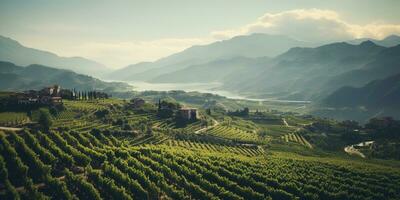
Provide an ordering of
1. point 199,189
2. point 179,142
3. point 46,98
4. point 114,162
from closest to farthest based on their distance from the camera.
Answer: point 199,189 → point 114,162 → point 179,142 → point 46,98

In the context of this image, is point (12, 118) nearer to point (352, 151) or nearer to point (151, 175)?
point (151, 175)

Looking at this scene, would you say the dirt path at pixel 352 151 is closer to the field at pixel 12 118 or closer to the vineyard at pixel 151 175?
the vineyard at pixel 151 175

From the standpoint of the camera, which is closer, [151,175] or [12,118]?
[151,175]

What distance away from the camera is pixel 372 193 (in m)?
90.9

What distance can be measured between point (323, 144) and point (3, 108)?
162 meters

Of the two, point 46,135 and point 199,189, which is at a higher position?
point 46,135

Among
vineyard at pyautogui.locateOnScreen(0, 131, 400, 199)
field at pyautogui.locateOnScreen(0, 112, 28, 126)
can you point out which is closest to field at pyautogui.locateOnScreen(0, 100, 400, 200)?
vineyard at pyautogui.locateOnScreen(0, 131, 400, 199)

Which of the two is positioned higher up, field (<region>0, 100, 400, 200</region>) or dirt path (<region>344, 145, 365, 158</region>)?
field (<region>0, 100, 400, 200</region>)

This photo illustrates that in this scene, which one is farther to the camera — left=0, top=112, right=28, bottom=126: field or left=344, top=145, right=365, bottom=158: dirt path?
left=344, top=145, right=365, bottom=158: dirt path

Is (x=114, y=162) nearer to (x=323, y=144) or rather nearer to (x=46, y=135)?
(x=46, y=135)

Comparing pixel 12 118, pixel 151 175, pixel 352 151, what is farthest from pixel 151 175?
pixel 352 151

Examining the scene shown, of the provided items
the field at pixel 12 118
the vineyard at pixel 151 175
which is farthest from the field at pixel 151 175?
the field at pixel 12 118

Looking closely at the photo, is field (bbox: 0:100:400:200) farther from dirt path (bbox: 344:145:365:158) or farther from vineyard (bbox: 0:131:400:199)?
dirt path (bbox: 344:145:365:158)

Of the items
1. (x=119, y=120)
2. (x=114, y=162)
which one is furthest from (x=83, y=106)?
(x=114, y=162)
